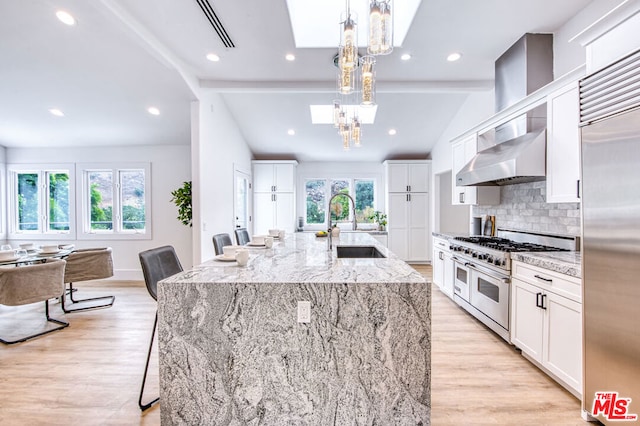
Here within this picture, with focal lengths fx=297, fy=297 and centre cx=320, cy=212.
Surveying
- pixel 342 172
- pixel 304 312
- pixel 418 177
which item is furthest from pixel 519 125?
pixel 342 172

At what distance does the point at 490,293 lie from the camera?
3027 millimetres

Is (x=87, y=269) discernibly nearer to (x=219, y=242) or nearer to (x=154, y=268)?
(x=219, y=242)

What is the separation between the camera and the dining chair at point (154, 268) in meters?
1.83

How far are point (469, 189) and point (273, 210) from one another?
159 inches

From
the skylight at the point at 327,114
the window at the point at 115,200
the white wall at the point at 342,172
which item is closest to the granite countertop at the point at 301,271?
the skylight at the point at 327,114

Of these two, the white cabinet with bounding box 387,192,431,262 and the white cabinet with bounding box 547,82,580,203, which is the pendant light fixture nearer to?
the white cabinet with bounding box 547,82,580,203

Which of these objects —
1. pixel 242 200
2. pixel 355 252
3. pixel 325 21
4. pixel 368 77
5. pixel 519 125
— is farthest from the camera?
pixel 242 200

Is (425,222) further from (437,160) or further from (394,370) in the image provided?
(394,370)

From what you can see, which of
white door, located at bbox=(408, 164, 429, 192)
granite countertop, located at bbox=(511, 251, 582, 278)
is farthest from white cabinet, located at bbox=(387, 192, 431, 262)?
granite countertop, located at bbox=(511, 251, 582, 278)

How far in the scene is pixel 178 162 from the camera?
5309 mm

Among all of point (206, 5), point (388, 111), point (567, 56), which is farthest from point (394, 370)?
point (388, 111)

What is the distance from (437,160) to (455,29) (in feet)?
12.0

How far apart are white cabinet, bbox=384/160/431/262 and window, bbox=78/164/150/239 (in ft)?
16.1

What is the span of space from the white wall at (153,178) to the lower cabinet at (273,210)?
1680mm
